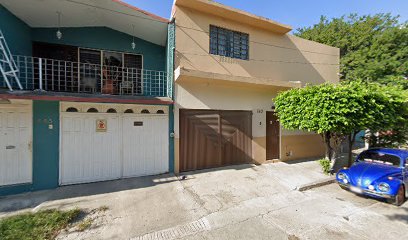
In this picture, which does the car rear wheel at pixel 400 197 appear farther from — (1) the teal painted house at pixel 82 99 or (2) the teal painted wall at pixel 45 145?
(2) the teal painted wall at pixel 45 145

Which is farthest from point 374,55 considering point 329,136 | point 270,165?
point 270,165

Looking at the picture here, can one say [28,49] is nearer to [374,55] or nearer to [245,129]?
[245,129]

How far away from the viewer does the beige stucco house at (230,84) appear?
6977 millimetres

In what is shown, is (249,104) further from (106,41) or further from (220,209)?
(106,41)

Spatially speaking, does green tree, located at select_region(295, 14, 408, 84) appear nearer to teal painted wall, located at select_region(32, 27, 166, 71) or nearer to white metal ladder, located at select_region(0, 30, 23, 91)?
teal painted wall, located at select_region(32, 27, 166, 71)

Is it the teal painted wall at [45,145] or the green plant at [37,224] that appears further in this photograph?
the teal painted wall at [45,145]

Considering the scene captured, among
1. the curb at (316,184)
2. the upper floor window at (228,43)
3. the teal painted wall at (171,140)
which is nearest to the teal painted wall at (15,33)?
the teal painted wall at (171,140)

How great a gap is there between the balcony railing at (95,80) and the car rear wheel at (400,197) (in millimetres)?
7666

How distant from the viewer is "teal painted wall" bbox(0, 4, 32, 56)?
215 inches

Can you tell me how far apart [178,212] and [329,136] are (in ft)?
21.4

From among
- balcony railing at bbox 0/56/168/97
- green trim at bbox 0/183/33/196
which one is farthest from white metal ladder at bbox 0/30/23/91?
green trim at bbox 0/183/33/196

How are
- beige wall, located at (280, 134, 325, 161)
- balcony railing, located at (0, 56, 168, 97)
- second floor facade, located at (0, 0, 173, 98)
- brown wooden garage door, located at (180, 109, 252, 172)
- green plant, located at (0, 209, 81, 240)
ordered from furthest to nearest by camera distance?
beige wall, located at (280, 134, 325, 161), brown wooden garage door, located at (180, 109, 252, 172), balcony railing, located at (0, 56, 168, 97), second floor facade, located at (0, 0, 173, 98), green plant, located at (0, 209, 81, 240)

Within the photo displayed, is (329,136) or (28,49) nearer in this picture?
(28,49)

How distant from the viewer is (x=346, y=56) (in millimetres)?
15375
